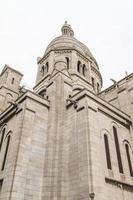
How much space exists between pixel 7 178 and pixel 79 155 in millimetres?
4562

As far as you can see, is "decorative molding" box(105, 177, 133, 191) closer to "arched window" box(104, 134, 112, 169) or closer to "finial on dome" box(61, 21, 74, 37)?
"arched window" box(104, 134, 112, 169)

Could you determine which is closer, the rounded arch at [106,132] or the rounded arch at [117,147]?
the rounded arch at [117,147]

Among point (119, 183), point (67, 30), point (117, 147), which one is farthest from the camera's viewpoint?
point (67, 30)

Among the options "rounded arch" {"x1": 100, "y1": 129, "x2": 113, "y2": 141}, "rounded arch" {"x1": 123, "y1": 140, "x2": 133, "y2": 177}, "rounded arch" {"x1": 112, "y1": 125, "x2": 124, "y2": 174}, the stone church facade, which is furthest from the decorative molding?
"rounded arch" {"x1": 100, "y1": 129, "x2": 113, "y2": 141}

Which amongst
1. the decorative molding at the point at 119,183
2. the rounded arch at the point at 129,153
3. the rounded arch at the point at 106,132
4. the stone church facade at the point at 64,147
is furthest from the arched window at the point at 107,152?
the rounded arch at the point at 129,153

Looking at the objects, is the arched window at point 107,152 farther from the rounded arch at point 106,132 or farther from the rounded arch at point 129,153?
the rounded arch at point 129,153

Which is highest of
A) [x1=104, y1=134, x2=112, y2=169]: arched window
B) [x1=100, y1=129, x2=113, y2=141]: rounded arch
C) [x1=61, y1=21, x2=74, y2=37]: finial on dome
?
[x1=61, y1=21, x2=74, y2=37]: finial on dome

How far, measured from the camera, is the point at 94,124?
48.9 ft

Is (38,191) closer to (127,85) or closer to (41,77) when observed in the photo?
(127,85)

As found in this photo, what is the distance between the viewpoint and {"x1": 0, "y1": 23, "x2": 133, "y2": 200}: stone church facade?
1271 cm

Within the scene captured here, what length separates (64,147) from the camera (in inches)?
597

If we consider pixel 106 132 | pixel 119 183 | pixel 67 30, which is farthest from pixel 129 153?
pixel 67 30

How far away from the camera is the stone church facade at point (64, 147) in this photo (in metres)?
12.7

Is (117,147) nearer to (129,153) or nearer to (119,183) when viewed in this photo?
(129,153)
